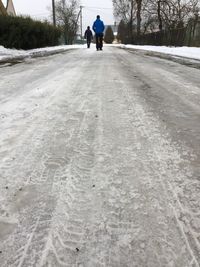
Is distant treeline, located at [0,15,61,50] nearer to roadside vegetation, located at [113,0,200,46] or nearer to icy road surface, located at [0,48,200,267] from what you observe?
roadside vegetation, located at [113,0,200,46]

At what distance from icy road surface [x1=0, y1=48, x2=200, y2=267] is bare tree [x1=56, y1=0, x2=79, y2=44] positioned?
5164 centimetres

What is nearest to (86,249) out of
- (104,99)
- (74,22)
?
(104,99)

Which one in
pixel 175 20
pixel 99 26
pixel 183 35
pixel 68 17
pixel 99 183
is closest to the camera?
pixel 99 183

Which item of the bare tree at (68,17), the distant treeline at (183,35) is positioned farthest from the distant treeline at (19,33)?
the bare tree at (68,17)

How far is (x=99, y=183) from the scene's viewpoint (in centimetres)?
179

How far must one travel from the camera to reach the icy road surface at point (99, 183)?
1.29 meters

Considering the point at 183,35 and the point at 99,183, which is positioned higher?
the point at 99,183

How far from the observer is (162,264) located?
121cm

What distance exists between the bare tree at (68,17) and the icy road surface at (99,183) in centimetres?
5164

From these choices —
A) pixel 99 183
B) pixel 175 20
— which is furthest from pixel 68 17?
pixel 99 183

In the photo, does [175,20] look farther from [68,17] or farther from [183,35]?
[68,17]

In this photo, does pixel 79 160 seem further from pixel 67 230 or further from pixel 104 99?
pixel 104 99

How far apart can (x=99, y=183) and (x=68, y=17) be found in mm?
60476

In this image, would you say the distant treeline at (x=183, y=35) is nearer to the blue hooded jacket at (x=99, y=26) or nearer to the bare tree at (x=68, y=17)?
the blue hooded jacket at (x=99, y=26)
